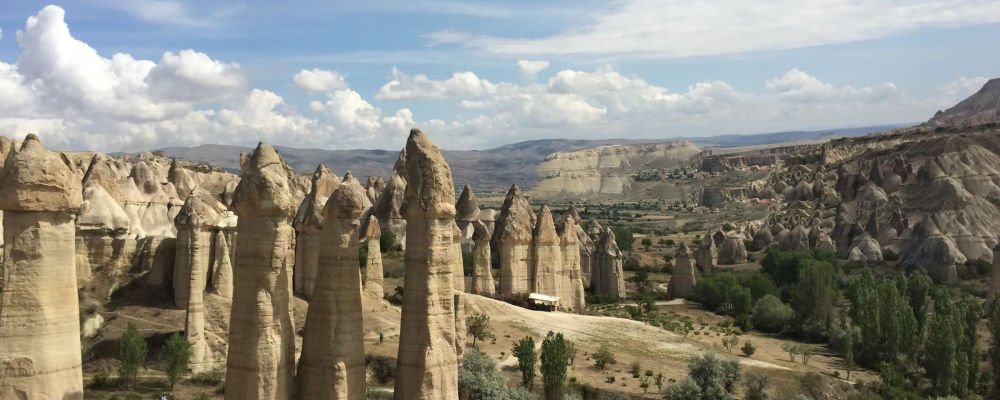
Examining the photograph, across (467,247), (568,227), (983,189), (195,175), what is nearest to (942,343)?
(568,227)

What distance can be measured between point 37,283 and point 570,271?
34.6 meters

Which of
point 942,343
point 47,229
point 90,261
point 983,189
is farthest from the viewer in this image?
point 983,189

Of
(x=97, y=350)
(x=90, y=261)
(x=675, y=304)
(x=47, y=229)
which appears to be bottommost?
(x=675, y=304)

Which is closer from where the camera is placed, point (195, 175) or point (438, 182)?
point (438, 182)

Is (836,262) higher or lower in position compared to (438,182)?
lower

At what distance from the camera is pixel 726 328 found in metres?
49.6

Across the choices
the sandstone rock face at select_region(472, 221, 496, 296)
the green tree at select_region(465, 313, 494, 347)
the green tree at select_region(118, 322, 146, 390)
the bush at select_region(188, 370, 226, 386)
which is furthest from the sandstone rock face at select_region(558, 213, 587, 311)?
the green tree at select_region(118, 322, 146, 390)

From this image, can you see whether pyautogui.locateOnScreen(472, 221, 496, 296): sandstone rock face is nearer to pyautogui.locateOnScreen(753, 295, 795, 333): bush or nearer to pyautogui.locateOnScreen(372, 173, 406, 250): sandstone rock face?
pyautogui.locateOnScreen(372, 173, 406, 250): sandstone rock face

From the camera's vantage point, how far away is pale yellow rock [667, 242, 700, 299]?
202ft

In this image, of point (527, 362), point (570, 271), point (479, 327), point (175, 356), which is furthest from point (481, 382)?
point (570, 271)

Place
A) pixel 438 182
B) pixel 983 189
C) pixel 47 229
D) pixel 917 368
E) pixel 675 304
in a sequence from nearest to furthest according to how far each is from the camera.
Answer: pixel 47 229 → pixel 438 182 → pixel 917 368 → pixel 675 304 → pixel 983 189

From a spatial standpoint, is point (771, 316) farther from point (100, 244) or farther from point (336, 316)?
point (336, 316)

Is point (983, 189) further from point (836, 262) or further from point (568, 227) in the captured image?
point (568, 227)

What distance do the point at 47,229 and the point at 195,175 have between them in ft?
160
